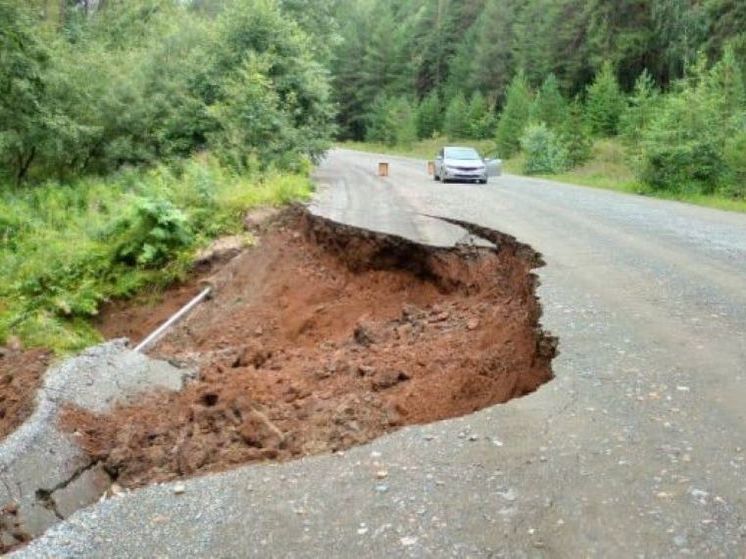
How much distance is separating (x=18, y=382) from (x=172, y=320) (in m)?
3.07

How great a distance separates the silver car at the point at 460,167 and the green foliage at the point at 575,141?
12.4m

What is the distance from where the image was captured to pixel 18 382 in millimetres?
7367

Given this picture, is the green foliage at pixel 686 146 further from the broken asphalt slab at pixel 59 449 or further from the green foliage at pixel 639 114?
the broken asphalt slab at pixel 59 449

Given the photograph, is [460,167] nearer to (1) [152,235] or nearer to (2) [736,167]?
(2) [736,167]

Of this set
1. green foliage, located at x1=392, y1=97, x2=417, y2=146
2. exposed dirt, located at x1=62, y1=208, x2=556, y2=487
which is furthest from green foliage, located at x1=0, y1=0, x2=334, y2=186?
green foliage, located at x1=392, y1=97, x2=417, y2=146

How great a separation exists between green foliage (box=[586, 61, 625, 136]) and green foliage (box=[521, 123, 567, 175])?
8328mm

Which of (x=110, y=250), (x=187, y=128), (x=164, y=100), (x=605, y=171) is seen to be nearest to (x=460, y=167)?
(x=187, y=128)

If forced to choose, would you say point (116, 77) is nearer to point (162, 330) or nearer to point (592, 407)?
point (162, 330)

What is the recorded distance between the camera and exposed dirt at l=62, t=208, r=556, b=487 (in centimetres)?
600

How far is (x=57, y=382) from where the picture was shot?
709 cm

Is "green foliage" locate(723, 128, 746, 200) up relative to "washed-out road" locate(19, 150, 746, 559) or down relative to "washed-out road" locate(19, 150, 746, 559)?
up

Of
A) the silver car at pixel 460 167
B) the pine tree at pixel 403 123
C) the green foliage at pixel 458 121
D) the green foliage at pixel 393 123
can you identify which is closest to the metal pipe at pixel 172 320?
the silver car at pixel 460 167

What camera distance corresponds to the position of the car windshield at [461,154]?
2505 cm

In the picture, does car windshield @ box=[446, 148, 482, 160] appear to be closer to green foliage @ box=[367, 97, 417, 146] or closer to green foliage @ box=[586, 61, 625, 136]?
green foliage @ box=[586, 61, 625, 136]
